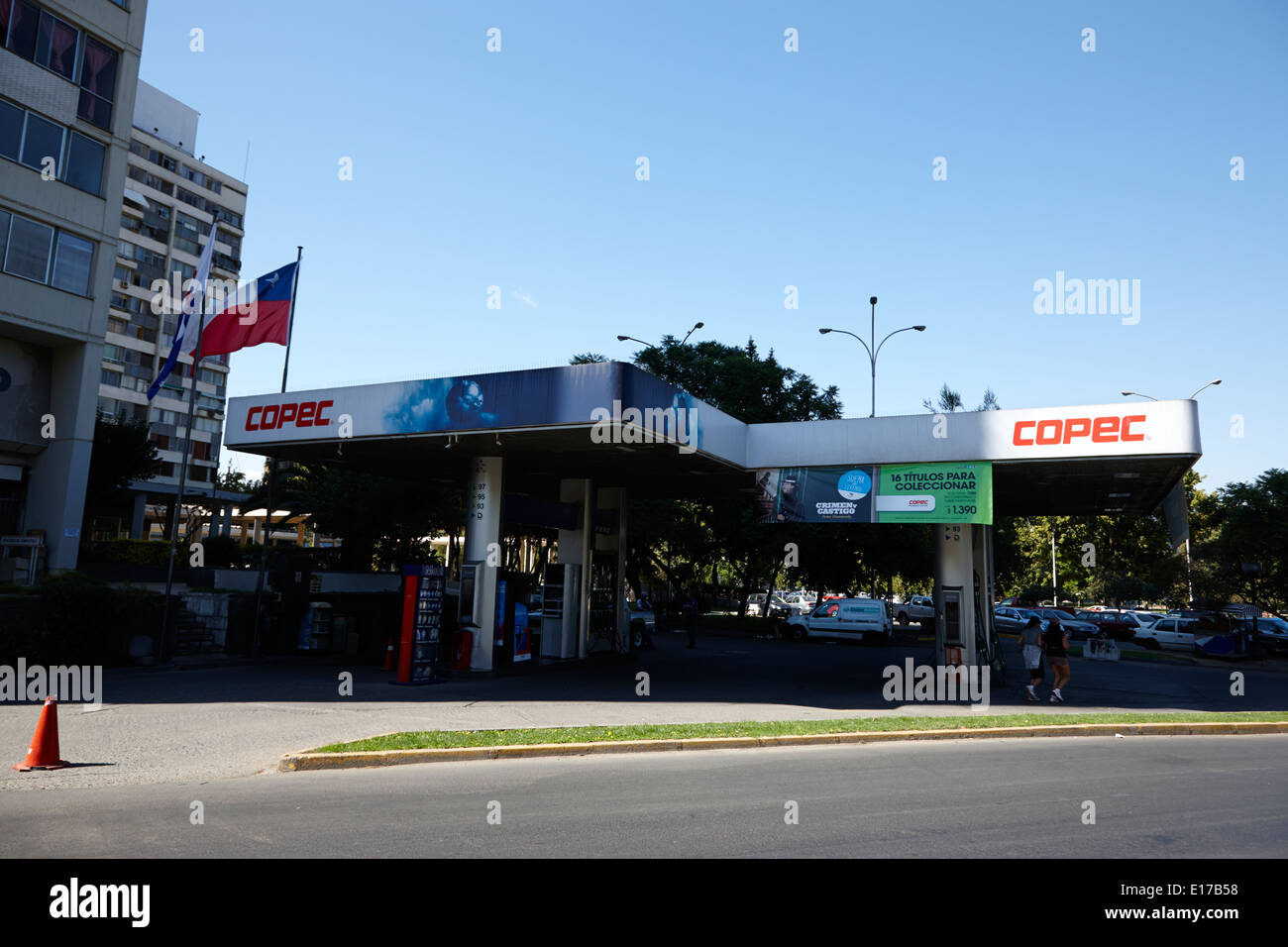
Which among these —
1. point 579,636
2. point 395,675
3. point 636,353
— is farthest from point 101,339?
point 636,353

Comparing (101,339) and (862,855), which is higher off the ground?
(101,339)

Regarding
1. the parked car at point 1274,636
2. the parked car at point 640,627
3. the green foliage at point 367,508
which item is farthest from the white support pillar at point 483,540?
the parked car at point 1274,636

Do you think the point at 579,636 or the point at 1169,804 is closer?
the point at 1169,804

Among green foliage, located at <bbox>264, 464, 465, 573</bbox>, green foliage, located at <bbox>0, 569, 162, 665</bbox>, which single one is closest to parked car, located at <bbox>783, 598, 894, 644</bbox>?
green foliage, located at <bbox>264, 464, 465, 573</bbox>

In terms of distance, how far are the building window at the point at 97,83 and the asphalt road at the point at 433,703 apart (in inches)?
706

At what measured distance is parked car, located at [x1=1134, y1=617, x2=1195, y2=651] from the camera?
3675 cm

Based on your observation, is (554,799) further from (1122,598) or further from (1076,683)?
(1122,598)

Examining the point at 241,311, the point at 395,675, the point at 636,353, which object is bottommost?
the point at 395,675

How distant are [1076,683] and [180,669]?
20.7m

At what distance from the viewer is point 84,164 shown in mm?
25406

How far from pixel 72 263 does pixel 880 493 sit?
2393 centimetres

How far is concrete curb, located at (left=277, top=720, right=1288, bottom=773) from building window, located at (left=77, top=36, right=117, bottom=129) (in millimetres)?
24661

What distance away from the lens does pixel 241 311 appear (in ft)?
63.5

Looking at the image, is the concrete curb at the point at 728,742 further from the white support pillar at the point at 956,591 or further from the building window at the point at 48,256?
the building window at the point at 48,256
